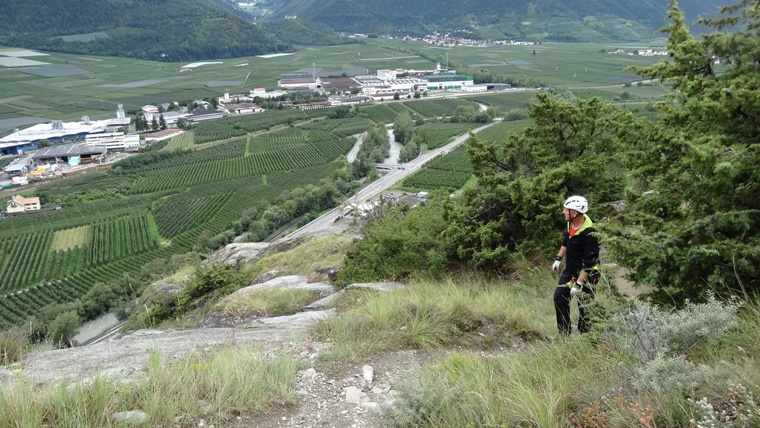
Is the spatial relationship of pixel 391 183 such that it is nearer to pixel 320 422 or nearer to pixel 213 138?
pixel 213 138

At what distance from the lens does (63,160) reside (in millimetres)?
72375

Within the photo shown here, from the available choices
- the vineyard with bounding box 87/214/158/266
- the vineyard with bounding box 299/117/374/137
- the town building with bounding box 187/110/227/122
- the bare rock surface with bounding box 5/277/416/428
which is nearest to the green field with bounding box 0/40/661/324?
the vineyard with bounding box 87/214/158/266

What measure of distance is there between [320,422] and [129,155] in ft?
263

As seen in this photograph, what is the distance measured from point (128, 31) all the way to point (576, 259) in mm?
211003

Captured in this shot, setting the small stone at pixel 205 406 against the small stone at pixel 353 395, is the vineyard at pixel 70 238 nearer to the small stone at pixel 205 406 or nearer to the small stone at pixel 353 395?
the small stone at pixel 205 406

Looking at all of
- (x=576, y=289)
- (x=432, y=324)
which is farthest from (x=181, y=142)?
(x=576, y=289)

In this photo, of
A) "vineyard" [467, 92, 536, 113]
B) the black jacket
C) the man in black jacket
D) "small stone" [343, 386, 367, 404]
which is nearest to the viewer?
"small stone" [343, 386, 367, 404]

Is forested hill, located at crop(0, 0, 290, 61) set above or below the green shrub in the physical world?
above

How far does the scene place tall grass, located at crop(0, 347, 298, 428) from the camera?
3.69m

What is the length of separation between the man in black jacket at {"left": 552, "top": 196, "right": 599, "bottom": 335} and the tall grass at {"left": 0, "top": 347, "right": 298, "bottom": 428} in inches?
121

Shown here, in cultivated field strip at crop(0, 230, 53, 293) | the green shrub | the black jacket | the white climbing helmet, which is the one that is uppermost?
the white climbing helmet

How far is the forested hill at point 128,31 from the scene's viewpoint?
169375 millimetres

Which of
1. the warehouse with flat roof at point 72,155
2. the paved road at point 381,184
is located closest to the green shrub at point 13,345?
the paved road at point 381,184

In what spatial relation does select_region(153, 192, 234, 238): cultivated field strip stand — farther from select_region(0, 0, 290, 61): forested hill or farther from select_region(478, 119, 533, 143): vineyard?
select_region(0, 0, 290, 61): forested hill
